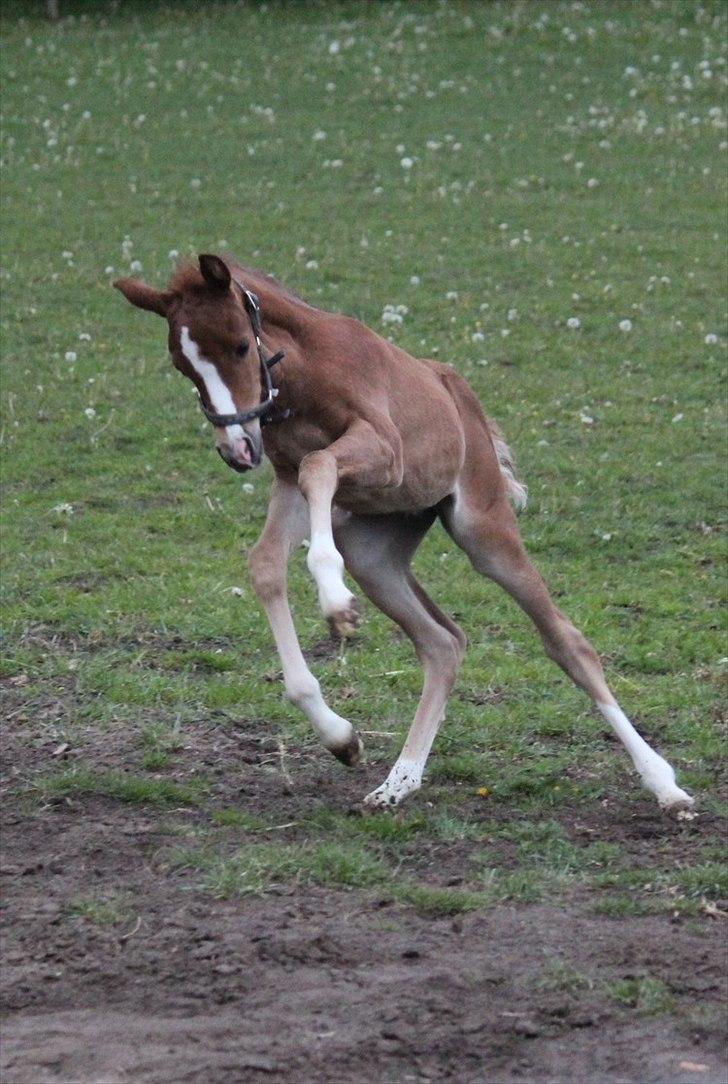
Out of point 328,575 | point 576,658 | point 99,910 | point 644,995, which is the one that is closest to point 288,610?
point 328,575

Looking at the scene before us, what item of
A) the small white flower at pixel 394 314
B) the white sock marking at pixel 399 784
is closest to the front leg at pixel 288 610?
the white sock marking at pixel 399 784

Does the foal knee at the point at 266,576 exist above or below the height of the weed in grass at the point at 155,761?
above

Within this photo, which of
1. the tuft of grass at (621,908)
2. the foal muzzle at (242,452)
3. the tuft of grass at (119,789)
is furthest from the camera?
the tuft of grass at (119,789)

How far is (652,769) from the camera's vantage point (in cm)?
615

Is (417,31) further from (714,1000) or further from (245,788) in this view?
(714,1000)

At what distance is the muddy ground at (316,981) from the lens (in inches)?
162

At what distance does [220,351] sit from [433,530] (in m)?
4.52

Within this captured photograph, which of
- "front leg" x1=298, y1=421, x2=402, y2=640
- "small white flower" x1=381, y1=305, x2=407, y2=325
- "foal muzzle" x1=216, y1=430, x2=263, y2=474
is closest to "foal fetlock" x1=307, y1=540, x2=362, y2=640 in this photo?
"front leg" x1=298, y1=421, x2=402, y2=640

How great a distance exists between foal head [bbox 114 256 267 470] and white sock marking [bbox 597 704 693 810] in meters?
1.92

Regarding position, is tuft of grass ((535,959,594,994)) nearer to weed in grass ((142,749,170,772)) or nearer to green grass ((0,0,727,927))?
green grass ((0,0,727,927))

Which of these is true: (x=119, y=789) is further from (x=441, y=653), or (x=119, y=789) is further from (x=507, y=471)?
(x=507, y=471)

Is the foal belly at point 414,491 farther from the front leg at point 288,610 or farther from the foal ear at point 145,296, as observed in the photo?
the foal ear at point 145,296

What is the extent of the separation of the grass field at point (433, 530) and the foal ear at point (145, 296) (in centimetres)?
181

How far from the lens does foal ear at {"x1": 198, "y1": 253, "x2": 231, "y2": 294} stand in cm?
545
